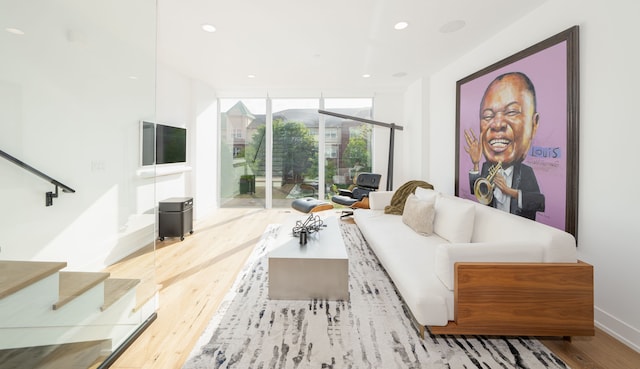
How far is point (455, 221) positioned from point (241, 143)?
16.7ft

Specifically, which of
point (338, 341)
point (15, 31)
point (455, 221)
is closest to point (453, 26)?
point (455, 221)

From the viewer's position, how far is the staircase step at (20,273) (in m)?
1.41

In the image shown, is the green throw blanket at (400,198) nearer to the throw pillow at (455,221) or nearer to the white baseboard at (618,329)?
the throw pillow at (455,221)

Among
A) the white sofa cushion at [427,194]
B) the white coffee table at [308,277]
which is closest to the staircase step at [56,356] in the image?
the white coffee table at [308,277]

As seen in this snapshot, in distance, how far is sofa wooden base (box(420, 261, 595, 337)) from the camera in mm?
1917

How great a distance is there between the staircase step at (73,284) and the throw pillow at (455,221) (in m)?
2.99

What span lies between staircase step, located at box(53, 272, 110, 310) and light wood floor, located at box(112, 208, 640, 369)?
471 mm

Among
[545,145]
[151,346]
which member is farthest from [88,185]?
[545,145]

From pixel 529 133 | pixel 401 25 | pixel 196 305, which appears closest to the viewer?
pixel 196 305

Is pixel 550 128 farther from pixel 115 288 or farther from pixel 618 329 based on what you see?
pixel 115 288

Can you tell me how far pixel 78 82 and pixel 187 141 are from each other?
12.2ft

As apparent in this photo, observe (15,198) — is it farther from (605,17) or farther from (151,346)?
(605,17)

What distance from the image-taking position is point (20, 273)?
1514 mm

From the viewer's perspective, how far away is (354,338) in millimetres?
2014
